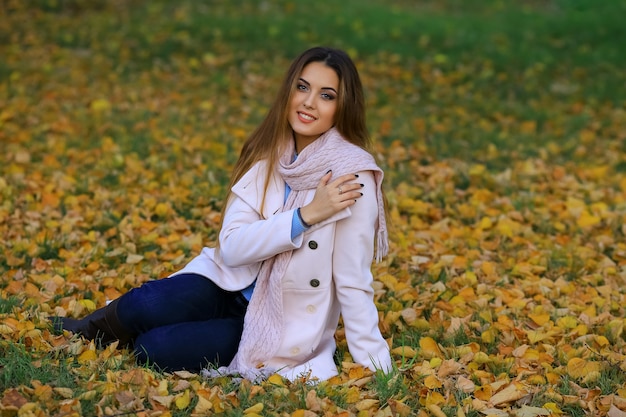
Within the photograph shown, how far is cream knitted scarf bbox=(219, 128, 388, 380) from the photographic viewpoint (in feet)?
9.01

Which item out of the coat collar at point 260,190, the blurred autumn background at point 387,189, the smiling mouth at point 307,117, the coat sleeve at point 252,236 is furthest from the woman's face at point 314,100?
the blurred autumn background at point 387,189

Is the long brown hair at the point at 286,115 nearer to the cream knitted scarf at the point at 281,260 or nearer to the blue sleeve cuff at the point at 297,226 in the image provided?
the cream knitted scarf at the point at 281,260

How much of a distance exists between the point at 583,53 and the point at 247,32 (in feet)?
12.6

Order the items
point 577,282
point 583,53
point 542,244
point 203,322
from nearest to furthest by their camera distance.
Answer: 1. point 203,322
2. point 577,282
3. point 542,244
4. point 583,53

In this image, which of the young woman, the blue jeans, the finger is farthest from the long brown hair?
the blue jeans

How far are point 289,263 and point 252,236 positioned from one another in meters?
0.17

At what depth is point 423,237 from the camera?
431 centimetres

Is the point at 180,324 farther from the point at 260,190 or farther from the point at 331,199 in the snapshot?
the point at 331,199

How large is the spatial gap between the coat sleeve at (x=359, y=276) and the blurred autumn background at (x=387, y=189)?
94mm

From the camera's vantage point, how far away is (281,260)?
275 centimetres

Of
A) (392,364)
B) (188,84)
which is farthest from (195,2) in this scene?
(392,364)

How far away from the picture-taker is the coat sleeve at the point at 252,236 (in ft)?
8.74

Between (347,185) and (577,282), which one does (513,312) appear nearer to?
(577,282)

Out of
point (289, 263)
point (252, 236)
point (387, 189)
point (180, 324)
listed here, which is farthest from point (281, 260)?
point (387, 189)
